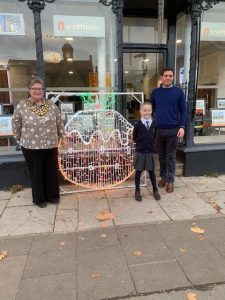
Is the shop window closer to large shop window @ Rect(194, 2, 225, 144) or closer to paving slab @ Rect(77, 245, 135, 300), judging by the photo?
large shop window @ Rect(194, 2, 225, 144)

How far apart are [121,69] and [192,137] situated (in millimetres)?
1784

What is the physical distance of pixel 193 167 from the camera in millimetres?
5141

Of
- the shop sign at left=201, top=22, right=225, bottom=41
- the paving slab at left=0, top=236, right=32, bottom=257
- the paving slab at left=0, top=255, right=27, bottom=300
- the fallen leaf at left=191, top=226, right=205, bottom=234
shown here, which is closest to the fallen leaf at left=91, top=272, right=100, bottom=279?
the paving slab at left=0, top=255, right=27, bottom=300

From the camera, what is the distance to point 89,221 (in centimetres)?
355

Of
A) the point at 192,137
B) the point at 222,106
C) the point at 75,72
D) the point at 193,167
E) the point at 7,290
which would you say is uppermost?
the point at 75,72

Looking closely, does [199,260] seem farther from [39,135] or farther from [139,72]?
[139,72]

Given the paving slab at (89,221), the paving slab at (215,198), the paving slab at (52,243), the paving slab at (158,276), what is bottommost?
the paving slab at (158,276)

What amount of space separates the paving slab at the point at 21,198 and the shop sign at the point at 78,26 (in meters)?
2.73

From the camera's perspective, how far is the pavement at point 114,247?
2.39m

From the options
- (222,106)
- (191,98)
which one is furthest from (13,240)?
(222,106)

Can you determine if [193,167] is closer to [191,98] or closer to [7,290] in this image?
[191,98]

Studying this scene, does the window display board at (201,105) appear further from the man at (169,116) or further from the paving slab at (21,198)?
the paving slab at (21,198)

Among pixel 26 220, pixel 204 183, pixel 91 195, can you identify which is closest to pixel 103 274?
pixel 26 220

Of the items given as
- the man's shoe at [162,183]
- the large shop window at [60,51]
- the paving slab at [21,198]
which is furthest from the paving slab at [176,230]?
the large shop window at [60,51]
